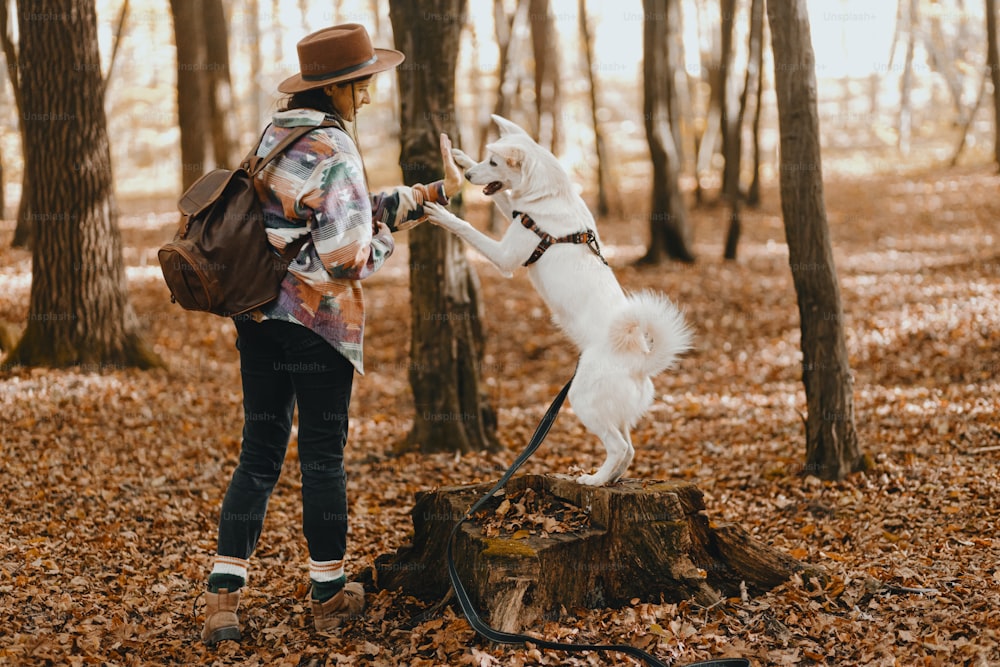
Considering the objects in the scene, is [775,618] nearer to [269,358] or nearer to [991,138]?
[269,358]

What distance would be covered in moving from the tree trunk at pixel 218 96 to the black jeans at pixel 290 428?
41.8 feet

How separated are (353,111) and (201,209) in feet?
2.68

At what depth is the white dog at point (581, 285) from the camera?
4285mm

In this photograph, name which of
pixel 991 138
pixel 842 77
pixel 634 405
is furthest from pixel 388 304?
pixel 842 77

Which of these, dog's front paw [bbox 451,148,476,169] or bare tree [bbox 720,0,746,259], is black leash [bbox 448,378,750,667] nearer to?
dog's front paw [bbox 451,148,476,169]

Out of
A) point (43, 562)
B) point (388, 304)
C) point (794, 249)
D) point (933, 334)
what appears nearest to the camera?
point (43, 562)

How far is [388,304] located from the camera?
1230cm

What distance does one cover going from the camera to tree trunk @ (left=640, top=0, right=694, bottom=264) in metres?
14.2

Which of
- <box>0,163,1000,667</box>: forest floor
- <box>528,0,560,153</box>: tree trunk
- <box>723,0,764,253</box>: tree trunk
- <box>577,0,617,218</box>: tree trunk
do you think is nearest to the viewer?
<box>0,163,1000,667</box>: forest floor

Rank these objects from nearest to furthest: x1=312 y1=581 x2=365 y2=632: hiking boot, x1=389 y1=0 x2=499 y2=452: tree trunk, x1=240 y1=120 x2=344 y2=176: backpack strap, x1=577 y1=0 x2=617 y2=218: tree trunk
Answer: x1=240 y1=120 x2=344 y2=176: backpack strap
x1=312 y1=581 x2=365 y2=632: hiking boot
x1=389 y1=0 x2=499 y2=452: tree trunk
x1=577 y1=0 x2=617 y2=218: tree trunk

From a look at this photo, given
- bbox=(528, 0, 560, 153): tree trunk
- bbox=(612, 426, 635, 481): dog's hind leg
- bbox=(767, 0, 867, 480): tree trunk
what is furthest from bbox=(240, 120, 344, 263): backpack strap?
bbox=(528, 0, 560, 153): tree trunk

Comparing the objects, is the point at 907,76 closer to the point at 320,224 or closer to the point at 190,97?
the point at 190,97

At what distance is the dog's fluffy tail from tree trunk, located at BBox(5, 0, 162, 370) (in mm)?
6123

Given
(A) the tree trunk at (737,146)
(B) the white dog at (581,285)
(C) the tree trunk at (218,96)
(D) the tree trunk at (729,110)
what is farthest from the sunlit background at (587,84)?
(B) the white dog at (581,285)
